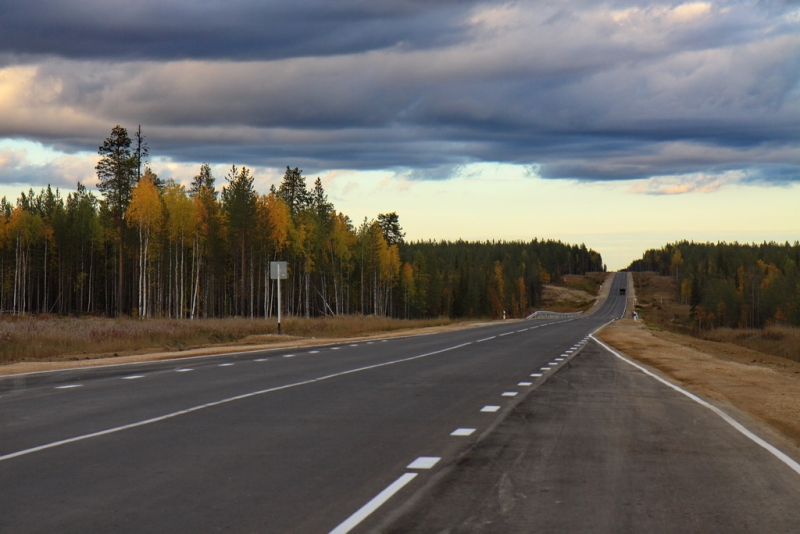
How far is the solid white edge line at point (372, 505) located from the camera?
588 centimetres

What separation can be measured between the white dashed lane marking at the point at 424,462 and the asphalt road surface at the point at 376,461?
2 centimetres

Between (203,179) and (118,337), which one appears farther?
(203,179)

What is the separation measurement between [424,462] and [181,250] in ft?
268

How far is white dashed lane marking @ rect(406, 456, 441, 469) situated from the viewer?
8.12 m

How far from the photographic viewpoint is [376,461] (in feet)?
27.6

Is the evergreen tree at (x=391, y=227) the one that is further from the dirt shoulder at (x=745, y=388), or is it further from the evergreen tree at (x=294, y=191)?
the dirt shoulder at (x=745, y=388)

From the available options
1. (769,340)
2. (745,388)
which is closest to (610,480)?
(745,388)

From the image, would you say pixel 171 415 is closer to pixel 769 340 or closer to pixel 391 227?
pixel 769 340

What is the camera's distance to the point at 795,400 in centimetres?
1446

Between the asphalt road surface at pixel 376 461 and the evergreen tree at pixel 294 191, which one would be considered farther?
the evergreen tree at pixel 294 191

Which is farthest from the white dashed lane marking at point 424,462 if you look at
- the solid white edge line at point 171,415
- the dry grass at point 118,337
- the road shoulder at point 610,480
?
the dry grass at point 118,337

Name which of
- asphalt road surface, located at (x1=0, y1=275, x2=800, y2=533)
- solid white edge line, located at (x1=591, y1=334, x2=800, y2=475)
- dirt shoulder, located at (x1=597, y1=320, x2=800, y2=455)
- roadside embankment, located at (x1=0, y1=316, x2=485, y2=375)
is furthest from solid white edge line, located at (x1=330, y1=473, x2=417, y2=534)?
roadside embankment, located at (x1=0, y1=316, x2=485, y2=375)

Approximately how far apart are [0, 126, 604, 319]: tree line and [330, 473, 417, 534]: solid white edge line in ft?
205

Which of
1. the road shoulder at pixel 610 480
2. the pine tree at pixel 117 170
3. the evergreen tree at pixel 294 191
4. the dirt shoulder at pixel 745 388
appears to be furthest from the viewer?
the evergreen tree at pixel 294 191
